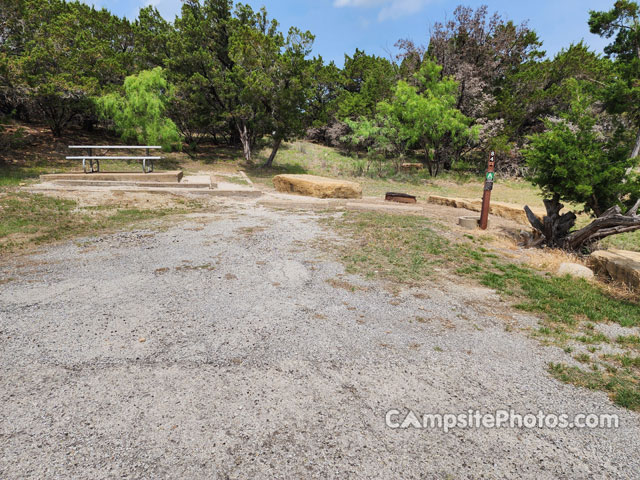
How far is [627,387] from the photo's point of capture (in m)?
2.47

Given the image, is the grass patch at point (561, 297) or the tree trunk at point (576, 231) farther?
the tree trunk at point (576, 231)

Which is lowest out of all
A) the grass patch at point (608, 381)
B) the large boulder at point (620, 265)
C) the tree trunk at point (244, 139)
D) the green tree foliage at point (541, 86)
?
the grass patch at point (608, 381)

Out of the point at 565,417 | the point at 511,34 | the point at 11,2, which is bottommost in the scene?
the point at 565,417

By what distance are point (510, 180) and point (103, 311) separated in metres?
23.5

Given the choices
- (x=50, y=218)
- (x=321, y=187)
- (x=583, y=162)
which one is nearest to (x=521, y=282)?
(x=583, y=162)

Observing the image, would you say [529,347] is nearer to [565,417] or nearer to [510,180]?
[565,417]

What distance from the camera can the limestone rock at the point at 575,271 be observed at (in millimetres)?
5039

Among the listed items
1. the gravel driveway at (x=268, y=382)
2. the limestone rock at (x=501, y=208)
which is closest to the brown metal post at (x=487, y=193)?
the limestone rock at (x=501, y=208)

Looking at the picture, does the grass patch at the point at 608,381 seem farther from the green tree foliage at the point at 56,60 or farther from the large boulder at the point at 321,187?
the green tree foliage at the point at 56,60

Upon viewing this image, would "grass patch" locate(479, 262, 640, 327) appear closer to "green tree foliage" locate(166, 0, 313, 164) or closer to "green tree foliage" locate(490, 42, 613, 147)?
"green tree foliage" locate(166, 0, 313, 164)

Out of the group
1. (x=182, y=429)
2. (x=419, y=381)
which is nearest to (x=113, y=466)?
(x=182, y=429)

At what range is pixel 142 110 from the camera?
52.8 feet

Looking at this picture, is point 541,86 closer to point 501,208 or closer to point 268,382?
point 501,208

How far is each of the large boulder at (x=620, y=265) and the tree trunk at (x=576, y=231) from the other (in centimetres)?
76
